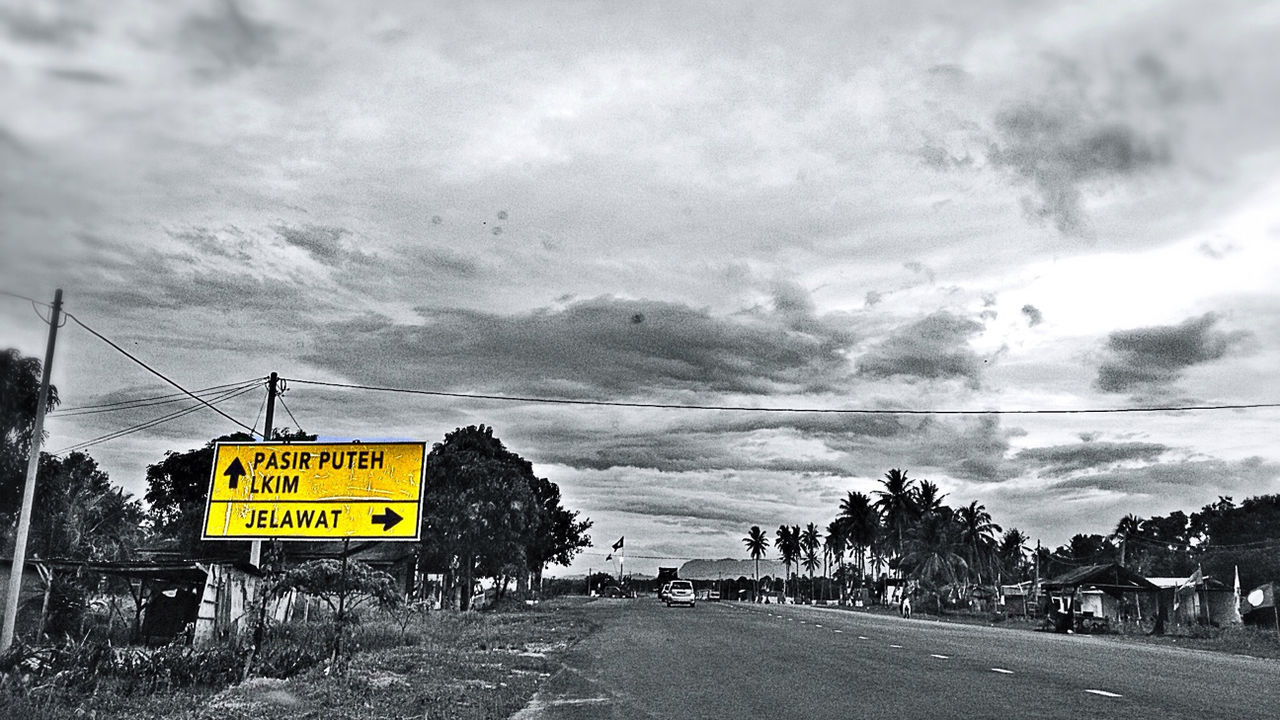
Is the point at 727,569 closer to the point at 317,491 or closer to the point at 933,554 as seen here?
the point at 933,554

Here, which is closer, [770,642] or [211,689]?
[211,689]

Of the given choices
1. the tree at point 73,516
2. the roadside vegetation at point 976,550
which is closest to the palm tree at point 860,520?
the roadside vegetation at point 976,550

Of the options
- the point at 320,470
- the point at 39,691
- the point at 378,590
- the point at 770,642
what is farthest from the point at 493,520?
the point at 39,691

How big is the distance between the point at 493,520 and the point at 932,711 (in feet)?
115

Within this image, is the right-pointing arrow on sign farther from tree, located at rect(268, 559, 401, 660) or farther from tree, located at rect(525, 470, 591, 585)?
tree, located at rect(525, 470, 591, 585)

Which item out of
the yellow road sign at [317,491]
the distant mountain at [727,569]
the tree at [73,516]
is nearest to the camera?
the yellow road sign at [317,491]

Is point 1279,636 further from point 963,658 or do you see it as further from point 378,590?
point 378,590

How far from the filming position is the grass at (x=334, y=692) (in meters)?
11.9

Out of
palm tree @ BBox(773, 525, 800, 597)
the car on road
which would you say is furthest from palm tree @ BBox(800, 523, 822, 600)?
the car on road

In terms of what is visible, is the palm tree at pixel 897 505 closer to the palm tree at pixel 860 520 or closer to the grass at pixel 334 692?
the palm tree at pixel 860 520

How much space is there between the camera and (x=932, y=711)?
1252 centimetres

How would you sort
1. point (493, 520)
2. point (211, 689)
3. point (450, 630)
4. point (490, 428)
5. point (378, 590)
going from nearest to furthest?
point (211, 689), point (378, 590), point (450, 630), point (493, 520), point (490, 428)

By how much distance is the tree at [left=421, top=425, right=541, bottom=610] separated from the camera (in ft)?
150

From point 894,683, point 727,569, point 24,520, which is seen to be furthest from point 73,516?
point 727,569
